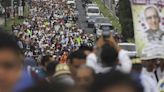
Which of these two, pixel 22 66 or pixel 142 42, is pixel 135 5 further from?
pixel 22 66

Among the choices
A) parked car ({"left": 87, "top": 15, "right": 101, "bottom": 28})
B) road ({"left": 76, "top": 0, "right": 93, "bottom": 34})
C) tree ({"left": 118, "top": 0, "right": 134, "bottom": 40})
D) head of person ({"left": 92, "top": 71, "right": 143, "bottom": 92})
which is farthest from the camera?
parked car ({"left": 87, "top": 15, "right": 101, "bottom": 28})

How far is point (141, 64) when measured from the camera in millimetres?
8109

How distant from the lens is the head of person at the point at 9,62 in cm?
478

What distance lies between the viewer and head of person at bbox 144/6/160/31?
8.16 meters

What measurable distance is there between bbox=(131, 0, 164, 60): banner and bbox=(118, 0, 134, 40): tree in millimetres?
33576

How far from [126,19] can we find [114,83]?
42795mm

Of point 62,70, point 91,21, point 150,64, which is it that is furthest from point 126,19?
point 62,70

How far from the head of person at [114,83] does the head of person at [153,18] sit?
3797 mm

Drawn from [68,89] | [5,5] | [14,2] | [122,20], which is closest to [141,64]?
[68,89]

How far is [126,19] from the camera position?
4700 centimetres

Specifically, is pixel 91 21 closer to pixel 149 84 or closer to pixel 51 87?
pixel 149 84

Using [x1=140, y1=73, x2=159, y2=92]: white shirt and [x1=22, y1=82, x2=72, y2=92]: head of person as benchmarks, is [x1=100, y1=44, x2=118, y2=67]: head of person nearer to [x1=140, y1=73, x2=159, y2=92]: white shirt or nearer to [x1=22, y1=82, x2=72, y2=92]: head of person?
[x1=140, y1=73, x2=159, y2=92]: white shirt

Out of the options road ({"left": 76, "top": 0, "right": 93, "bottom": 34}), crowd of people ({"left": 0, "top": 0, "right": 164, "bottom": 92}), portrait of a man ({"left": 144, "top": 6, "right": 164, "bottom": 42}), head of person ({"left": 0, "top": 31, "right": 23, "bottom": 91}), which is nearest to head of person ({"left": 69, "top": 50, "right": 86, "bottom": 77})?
crowd of people ({"left": 0, "top": 0, "right": 164, "bottom": 92})

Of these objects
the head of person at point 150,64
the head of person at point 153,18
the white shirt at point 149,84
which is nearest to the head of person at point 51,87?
the white shirt at point 149,84
